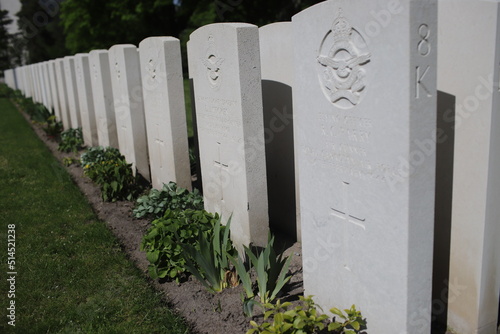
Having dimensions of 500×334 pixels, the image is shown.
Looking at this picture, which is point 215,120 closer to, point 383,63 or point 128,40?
point 383,63

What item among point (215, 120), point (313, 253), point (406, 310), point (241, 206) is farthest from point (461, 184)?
point (215, 120)

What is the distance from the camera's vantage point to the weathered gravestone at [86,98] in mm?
8984

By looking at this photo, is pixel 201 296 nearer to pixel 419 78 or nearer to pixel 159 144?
pixel 419 78

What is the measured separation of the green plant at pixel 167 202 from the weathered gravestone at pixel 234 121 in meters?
0.42

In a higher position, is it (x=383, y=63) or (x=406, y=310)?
(x=383, y=63)

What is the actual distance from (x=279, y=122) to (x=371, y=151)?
230cm

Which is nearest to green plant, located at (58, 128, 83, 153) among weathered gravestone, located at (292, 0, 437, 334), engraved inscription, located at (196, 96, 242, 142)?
engraved inscription, located at (196, 96, 242, 142)

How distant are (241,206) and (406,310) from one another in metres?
1.96

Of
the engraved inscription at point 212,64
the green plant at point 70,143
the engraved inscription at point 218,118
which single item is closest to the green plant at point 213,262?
Answer: the engraved inscription at point 218,118

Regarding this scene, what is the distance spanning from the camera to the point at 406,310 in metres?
2.62

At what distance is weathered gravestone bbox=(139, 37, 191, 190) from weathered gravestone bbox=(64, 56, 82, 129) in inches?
194

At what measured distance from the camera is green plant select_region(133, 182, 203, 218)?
508cm

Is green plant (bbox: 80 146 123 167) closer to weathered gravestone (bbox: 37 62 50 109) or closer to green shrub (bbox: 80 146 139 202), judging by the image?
green shrub (bbox: 80 146 139 202)

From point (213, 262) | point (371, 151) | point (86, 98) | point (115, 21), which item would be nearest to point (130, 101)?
point (86, 98)
